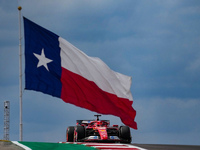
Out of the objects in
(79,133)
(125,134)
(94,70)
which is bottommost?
(125,134)

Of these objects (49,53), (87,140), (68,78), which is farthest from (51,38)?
(87,140)

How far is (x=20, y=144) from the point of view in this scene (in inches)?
479

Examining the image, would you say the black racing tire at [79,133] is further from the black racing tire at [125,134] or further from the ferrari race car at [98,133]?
the black racing tire at [125,134]

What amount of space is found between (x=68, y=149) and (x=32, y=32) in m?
8.13

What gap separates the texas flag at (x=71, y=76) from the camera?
18766mm

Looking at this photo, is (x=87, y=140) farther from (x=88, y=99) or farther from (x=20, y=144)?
(x=20, y=144)

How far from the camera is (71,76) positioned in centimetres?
2012

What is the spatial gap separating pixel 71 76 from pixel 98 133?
717 cm

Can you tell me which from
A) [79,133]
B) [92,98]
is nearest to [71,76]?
[92,98]

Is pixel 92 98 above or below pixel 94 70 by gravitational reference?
below

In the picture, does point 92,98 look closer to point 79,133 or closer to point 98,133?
point 79,133

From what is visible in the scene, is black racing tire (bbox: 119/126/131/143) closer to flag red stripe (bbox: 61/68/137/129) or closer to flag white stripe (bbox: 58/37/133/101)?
flag white stripe (bbox: 58/37/133/101)

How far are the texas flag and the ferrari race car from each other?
13.1 ft

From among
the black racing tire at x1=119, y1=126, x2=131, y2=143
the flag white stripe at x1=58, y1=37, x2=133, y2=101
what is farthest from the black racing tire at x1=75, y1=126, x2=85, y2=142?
the flag white stripe at x1=58, y1=37, x2=133, y2=101
